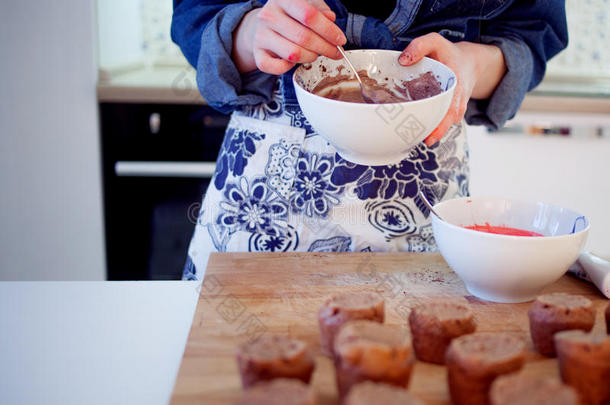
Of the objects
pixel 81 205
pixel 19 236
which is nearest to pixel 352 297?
pixel 81 205

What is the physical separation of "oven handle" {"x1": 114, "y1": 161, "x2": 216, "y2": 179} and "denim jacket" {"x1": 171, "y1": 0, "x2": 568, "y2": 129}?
2.69 feet

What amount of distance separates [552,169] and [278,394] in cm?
172

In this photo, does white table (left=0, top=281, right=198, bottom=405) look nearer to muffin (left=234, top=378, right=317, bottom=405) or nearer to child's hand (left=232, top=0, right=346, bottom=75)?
muffin (left=234, top=378, right=317, bottom=405)

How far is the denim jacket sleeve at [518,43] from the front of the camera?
3.27 feet

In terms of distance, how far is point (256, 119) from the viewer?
995mm

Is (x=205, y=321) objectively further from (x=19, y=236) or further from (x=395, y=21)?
(x=19, y=236)

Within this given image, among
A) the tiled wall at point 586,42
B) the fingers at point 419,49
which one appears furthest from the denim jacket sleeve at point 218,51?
the tiled wall at point 586,42

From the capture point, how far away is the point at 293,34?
74cm

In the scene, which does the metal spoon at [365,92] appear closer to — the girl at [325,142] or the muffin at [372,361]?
the girl at [325,142]

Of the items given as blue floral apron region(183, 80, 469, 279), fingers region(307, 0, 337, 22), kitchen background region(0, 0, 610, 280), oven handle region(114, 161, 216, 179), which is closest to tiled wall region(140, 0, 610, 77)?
kitchen background region(0, 0, 610, 280)

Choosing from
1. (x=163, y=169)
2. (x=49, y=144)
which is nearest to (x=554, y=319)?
(x=163, y=169)

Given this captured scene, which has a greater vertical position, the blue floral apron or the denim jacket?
the denim jacket

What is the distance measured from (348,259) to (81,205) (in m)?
1.23

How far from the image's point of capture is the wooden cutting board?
1.95 ft
